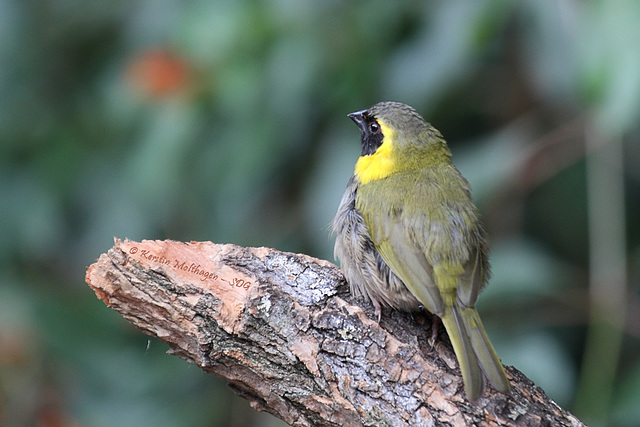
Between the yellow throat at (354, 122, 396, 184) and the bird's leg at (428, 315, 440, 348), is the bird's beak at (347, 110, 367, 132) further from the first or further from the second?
the bird's leg at (428, 315, 440, 348)

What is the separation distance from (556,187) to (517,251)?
0.92m

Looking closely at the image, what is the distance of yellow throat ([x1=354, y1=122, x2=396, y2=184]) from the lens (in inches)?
149

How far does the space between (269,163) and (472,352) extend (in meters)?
2.49

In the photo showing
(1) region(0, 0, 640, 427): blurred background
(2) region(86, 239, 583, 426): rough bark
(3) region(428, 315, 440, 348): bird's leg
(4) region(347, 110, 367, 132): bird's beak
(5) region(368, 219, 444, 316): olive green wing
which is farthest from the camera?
(1) region(0, 0, 640, 427): blurred background

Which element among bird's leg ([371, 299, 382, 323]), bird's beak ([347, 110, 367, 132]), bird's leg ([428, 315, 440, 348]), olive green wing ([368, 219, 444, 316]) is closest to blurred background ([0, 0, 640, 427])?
bird's beak ([347, 110, 367, 132])

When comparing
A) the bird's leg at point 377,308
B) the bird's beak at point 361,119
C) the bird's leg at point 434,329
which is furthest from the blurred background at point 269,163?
the bird's leg at point 377,308

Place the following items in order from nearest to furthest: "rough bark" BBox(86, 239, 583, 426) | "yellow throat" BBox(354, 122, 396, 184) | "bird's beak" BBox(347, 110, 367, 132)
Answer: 1. "rough bark" BBox(86, 239, 583, 426)
2. "yellow throat" BBox(354, 122, 396, 184)
3. "bird's beak" BBox(347, 110, 367, 132)

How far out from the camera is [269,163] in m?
5.13

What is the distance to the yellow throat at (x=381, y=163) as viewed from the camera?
3.79m

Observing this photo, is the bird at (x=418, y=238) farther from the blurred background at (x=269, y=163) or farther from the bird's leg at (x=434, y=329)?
the blurred background at (x=269, y=163)

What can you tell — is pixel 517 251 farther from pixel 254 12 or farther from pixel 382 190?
pixel 254 12

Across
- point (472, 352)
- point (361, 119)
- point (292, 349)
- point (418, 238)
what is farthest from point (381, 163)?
point (292, 349)

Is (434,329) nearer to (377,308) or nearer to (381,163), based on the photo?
(377,308)

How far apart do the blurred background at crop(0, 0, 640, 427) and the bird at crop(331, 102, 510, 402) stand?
0.80 meters
